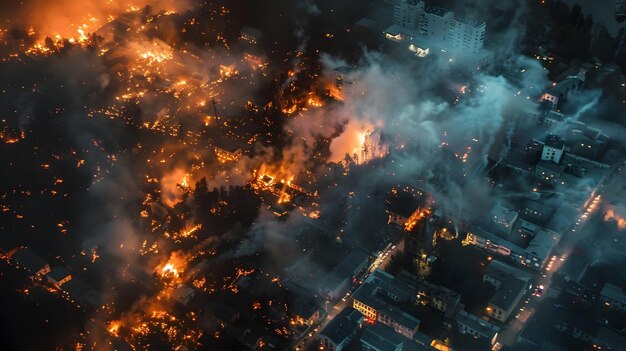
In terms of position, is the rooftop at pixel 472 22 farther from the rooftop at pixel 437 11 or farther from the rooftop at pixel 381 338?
the rooftop at pixel 381 338

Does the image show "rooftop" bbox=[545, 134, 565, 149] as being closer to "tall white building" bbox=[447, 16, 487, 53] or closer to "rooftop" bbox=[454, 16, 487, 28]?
"tall white building" bbox=[447, 16, 487, 53]

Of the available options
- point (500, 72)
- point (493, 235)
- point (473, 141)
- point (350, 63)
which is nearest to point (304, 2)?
point (350, 63)

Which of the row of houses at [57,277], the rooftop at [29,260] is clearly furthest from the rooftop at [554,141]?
the rooftop at [29,260]

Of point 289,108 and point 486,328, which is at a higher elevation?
point 289,108

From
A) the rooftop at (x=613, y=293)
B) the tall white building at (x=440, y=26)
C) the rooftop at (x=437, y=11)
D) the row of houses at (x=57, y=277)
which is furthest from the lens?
the rooftop at (x=437, y=11)

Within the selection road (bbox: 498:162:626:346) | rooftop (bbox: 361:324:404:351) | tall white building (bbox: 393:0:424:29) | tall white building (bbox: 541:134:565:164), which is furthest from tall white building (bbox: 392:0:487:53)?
rooftop (bbox: 361:324:404:351)

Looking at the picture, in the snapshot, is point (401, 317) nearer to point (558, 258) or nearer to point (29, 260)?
point (558, 258)

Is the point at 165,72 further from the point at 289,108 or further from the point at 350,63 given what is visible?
the point at 350,63

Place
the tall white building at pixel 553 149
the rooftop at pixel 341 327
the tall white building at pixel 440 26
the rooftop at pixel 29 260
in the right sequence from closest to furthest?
the rooftop at pixel 341 327 → the rooftop at pixel 29 260 → the tall white building at pixel 553 149 → the tall white building at pixel 440 26

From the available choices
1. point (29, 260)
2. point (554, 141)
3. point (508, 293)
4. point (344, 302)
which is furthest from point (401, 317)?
point (29, 260)
